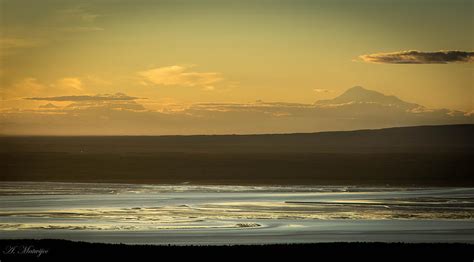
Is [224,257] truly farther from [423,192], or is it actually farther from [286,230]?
[423,192]

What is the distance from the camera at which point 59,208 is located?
22.1m

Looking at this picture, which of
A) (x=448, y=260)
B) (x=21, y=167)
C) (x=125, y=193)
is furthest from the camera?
(x=21, y=167)

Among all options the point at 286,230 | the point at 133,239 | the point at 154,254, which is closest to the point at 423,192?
the point at 286,230

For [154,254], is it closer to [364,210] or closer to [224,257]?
[224,257]

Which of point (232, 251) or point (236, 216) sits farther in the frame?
point (236, 216)

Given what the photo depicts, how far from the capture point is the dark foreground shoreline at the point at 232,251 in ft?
45.6

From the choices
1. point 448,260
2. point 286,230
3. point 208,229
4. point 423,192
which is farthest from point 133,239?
point 423,192

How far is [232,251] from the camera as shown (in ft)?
46.8

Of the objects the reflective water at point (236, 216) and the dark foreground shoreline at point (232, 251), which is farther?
the reflective water at point (236, 216)

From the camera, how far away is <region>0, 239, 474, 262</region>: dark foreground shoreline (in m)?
13.9

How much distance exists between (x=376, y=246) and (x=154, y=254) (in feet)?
11.7

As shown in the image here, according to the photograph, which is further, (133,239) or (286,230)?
(286,230)

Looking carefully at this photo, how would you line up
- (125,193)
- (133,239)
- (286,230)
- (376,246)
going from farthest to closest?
(125,193) → (286,230) → (133,239) → (376,246)

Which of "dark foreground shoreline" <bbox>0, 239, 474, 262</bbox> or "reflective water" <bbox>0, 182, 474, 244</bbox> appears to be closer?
"dark foreground shoreline" <bbox>0, 239, 474, 262</bbox>
